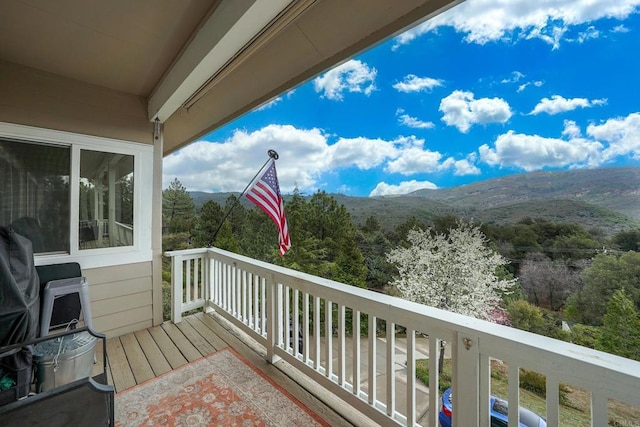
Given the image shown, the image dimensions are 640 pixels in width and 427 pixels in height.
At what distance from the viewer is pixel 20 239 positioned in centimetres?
191

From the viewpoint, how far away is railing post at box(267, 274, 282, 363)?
2.42 metres

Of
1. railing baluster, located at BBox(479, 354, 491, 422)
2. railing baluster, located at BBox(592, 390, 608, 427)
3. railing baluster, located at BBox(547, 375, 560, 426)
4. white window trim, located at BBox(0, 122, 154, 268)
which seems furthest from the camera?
white window trim, located at BBox(0, 122, 154, 268)

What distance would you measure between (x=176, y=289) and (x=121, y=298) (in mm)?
559

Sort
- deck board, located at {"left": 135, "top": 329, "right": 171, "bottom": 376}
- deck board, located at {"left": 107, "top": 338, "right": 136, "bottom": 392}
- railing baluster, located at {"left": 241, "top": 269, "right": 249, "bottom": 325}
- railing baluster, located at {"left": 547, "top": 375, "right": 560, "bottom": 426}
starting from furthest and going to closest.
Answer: railing baluster, located at {"left": 241, "top": 269, "right": 249, "bottom": 325}
deck board, located at {"left": 135, "top": 329, "right": 171, "bottom": 376}
deck board, located at {"left": 107, "top": 338, "right": 136, "bottom": 392}
railing baluster, located at {"left": 547, "top": 375, "right": 560, "bottom": 426}

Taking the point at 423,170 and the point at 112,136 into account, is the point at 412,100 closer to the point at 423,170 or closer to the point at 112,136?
the point at 423,170

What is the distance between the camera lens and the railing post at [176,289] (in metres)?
3.31

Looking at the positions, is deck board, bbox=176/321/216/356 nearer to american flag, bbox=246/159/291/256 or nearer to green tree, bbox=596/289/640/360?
american flag, bbox=246/159/291/256

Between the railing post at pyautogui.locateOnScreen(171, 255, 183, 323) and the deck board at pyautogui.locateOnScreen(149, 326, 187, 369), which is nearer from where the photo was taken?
the deck board at pyautogui.locateOnScreen(149, 326, 187, 369)

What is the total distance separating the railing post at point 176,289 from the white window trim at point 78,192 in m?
0.31

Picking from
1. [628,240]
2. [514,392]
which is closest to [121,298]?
[514,392]

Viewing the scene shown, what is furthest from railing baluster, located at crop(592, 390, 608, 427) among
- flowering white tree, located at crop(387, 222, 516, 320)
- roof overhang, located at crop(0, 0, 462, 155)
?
flowering white tree, located at crop(387, 222, 516, 320)

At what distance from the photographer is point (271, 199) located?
9.25ft

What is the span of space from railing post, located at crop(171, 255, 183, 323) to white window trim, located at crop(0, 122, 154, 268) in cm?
31

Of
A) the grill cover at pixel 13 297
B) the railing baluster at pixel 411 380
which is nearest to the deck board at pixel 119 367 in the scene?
the grill cover at pixel 13 297
